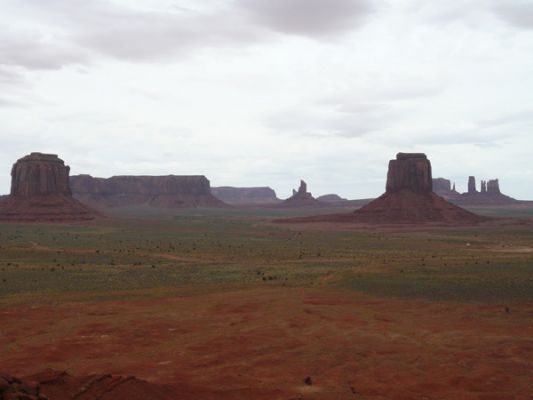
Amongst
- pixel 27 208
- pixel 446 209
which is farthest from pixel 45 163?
A: pixel 446 209

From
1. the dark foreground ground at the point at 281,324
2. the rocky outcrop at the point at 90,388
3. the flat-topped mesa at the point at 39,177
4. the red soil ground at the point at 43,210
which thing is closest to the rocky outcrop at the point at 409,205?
the red soil ground at the point at 43,210

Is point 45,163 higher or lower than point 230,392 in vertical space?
higher

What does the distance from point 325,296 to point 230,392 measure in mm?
16726

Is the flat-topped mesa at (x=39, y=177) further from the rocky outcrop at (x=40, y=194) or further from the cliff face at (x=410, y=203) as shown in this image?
the cliff face at (x=410, y=203)

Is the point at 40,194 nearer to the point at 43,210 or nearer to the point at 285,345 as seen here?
the point at 43,210

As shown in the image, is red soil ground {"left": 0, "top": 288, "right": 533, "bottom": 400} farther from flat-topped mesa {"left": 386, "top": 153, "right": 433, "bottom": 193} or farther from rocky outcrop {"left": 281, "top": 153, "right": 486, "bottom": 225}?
flat-topped mesa {"left": 386, "top": 153, "right": 433, "bottom": 193}

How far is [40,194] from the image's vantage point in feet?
403

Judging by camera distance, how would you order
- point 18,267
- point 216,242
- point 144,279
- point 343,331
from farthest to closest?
point 216,242 < point 18,267 < point 144,279 < point 343,331

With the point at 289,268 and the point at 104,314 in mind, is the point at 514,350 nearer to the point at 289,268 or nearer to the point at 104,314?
the point at 104,314

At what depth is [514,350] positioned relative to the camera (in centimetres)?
1989

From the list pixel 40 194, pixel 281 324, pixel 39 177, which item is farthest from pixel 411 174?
pixel 281 324

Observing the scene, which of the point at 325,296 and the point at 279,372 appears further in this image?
the point at 325,296

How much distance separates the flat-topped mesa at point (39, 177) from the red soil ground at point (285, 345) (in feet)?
331

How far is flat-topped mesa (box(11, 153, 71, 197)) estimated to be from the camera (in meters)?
123
